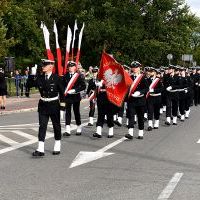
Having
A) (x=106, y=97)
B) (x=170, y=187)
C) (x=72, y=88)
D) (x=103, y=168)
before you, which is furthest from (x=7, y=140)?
(x=170, y=187)

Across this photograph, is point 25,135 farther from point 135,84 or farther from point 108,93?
point 135,84

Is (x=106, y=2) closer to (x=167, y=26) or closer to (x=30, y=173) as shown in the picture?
(x=167, y=26)

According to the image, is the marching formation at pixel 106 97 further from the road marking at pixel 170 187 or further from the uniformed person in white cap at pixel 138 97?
the road marking at pixel 170 187

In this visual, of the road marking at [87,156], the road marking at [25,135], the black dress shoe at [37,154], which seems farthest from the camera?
the road marking at [25,135]

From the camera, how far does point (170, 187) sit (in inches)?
310

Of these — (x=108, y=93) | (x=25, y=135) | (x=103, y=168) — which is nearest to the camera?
(x=103, y=168)

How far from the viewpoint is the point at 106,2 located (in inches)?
2221

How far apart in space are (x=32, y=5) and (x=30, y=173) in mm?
59512

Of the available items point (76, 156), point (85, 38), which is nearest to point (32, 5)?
point (85, 38)

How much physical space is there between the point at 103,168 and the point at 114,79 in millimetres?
4575

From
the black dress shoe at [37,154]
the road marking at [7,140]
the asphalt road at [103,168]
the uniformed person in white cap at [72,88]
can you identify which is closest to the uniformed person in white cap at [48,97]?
the black dress shoe at [37,154]

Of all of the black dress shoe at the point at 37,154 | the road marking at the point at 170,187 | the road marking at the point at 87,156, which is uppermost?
the road marking at the point at 170,187

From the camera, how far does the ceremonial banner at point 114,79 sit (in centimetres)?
1336

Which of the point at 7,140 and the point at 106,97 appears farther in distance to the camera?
the point at 106,97
